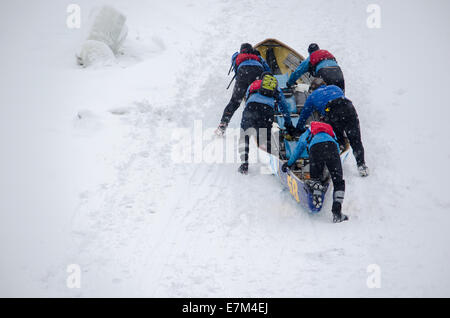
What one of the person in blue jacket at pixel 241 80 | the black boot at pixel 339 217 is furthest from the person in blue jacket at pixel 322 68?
the black boot at pixel 339 217

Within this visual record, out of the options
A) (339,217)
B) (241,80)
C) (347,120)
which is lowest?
(339,217)

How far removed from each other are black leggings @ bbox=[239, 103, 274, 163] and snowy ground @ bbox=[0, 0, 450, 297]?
16.7 inches

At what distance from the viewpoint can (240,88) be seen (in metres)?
5.63

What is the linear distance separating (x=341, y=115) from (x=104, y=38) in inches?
209

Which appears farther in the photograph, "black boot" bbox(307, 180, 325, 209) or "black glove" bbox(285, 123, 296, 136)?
"black glove" bbox(285, 123, 296, 136)

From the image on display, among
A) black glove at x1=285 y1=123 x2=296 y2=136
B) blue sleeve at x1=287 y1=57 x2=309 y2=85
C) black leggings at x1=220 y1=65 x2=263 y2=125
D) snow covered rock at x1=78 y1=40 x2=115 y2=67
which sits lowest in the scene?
black glove at x1=285 y1=123 x2=296 y2=136

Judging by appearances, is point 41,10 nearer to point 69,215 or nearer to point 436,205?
point 69,215

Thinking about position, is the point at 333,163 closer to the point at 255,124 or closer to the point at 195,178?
the point at 255,124

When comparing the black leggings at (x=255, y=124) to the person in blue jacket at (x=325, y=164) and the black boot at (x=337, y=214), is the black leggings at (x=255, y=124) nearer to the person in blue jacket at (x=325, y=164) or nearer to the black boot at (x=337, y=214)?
the person in blue jacket at (x=325, y=164)

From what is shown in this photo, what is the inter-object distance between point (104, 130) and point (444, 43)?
7.26 metres

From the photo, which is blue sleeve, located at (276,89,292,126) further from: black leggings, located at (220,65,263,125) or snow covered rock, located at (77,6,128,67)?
snow covered rock, located at (77,6,128,67)

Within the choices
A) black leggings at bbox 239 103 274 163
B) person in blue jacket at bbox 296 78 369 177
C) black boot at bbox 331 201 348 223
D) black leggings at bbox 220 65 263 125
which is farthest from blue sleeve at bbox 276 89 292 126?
black boot at bbox 331 201 348 223

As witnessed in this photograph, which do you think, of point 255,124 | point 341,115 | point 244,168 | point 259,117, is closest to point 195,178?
point 244,168

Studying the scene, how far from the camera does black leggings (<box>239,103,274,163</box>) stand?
4.93m
